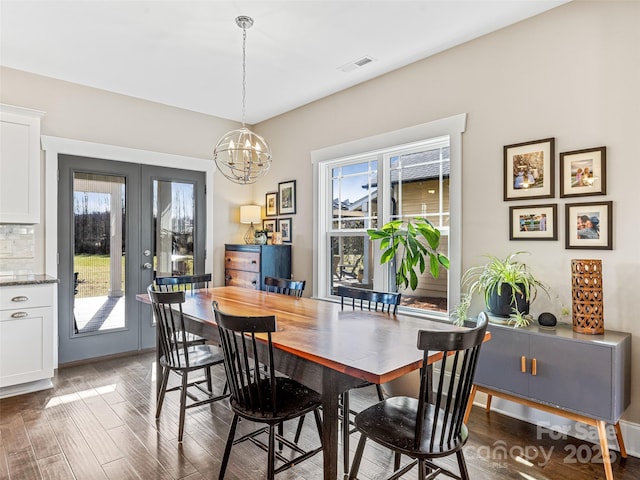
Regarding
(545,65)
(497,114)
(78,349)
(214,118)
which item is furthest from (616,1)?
(78,349)

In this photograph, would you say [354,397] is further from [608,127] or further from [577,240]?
[608,127]

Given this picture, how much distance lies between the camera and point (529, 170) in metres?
2.82

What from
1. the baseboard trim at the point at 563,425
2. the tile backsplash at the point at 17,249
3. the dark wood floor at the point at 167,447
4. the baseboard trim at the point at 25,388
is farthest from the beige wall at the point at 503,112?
the baseboard trim at the point at 25,388

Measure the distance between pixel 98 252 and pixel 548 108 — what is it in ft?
14.7

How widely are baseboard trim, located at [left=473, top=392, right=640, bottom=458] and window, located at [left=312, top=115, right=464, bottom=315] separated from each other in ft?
2.89

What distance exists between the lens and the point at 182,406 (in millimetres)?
2510

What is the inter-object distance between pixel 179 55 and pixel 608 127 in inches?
133

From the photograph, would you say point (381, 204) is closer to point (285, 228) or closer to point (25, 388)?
point (285, 228)

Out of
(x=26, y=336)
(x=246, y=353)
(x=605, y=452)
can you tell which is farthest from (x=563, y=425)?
(x=26, y=336)

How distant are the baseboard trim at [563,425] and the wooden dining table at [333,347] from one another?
47.6 inches

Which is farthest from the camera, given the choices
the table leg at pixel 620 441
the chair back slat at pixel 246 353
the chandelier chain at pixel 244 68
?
the chandelier chain at pixel 244 68

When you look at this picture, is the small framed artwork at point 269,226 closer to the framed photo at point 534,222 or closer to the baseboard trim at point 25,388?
the baseboard trim at point 25,388

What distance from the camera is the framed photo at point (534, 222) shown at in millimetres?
2721

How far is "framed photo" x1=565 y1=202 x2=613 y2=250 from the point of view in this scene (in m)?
2.48
